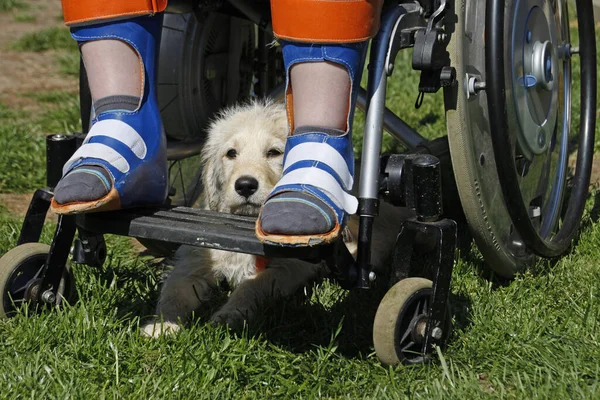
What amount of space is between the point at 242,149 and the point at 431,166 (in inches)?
43.1

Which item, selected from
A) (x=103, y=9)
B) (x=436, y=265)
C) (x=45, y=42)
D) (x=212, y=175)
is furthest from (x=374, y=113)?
(x=45, y=42)

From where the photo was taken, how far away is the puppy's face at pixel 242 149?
305 centimetres

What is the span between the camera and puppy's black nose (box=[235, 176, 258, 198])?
2.89 metres

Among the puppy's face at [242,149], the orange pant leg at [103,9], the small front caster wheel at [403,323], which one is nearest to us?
the small front caster wheel at [403,323]

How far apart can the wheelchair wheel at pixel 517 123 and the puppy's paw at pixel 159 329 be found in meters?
0.87

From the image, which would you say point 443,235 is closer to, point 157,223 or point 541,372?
point 541,372

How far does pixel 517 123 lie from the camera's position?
8.76ft

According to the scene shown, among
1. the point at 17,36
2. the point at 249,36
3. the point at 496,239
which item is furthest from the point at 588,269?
the point at 17,36

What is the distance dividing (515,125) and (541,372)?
775mm

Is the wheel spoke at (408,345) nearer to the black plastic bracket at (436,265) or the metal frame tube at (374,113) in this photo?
the black plastic bracket at (436,265)

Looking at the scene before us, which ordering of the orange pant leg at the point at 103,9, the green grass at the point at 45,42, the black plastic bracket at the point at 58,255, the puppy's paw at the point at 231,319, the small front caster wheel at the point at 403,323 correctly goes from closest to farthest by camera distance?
the small front caster wheel at the point at 403,323
the orange pant leg at the point at 103,9
the black plastic bracket at the point at 58,255
the puppy's paw at the point at 231,319
the green grass at the point at 45,42

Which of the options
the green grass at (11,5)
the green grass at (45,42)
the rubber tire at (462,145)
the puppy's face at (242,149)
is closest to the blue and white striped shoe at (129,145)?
the puppy's face at (242,149)

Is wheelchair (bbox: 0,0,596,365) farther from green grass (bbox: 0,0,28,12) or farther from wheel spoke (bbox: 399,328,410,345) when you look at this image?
green grass (bbox: 0,0,28,12)

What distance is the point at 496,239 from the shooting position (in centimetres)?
259
